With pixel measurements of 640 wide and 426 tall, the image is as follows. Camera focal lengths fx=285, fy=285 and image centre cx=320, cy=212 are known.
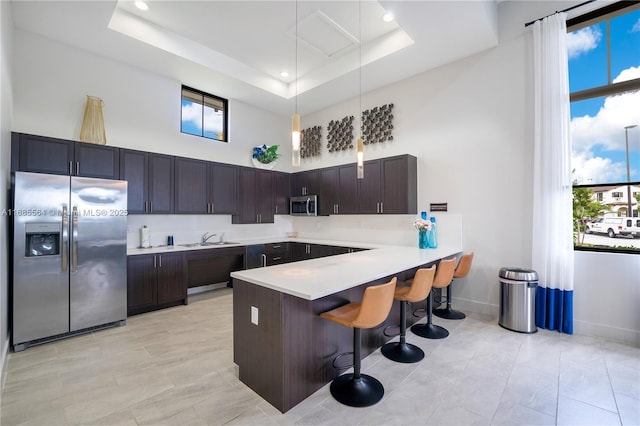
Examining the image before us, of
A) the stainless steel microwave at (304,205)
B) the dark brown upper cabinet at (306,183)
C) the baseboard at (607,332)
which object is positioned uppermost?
the dark brown upper cabinet at (306,183)

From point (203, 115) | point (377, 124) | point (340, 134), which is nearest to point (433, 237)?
point (377, 124)

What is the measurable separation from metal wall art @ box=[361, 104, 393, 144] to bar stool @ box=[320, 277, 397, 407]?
341cm

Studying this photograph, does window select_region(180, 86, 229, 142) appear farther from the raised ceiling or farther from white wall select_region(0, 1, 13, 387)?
white wall select_region(0, 1, 13, 387)

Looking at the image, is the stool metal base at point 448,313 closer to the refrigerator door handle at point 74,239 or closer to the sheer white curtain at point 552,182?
the sheer white curtain at point 552,182

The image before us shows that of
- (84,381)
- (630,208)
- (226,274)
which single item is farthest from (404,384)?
(226,274)

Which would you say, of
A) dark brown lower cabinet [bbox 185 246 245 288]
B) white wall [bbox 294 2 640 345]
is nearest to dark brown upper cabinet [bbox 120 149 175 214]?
dark brown lower cabinet [bbox 185 246 245 288]

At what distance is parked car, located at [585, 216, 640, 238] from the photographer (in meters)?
3.02

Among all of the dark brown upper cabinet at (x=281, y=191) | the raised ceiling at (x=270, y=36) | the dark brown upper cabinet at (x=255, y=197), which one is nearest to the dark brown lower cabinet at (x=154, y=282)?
the dark brown upper cabinet at (x=255, y=197)

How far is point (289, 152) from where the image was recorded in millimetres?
6531

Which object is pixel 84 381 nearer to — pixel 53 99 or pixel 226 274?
pixel 226 274

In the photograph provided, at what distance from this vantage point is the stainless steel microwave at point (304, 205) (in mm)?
5625

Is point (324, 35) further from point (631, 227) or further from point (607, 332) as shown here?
point (607, 332)

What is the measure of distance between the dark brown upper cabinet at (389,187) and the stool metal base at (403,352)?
2.09m

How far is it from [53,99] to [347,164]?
166 inches
